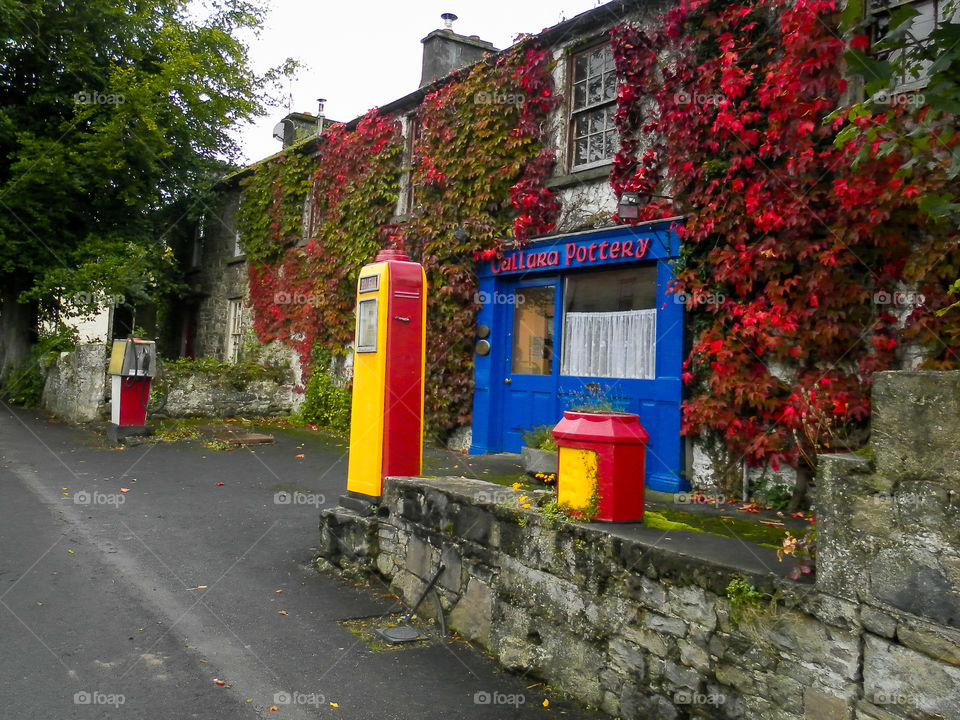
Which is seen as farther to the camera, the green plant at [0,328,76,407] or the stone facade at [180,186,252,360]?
the stone facade at [180,186,252,360]

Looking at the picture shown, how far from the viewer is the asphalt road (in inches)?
153

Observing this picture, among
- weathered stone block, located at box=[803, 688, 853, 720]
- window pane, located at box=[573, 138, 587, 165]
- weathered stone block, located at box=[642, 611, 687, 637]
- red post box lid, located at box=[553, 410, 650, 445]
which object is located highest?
window pane, located at box=[573, 138, 587, 165]

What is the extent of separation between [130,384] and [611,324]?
26.9 feet

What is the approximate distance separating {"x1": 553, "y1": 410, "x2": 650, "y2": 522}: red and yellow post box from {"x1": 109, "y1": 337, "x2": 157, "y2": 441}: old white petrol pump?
33.3 feet

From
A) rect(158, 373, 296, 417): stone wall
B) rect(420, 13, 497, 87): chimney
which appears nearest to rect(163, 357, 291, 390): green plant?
rect(158, 373, 296, 417): stone wall

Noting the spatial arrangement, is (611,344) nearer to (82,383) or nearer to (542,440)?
(542,440)

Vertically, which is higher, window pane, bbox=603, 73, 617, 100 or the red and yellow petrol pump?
window pane, bbox=603, 73, 617, 100

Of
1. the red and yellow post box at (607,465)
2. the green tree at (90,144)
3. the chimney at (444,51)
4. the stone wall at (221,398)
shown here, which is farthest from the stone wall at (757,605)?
the green tree at (90,144)

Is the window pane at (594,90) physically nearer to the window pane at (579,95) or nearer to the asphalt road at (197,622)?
the window pane at (579,95)

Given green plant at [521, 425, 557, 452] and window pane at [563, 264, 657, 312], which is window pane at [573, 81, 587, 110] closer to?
window pane at [563, 264, 657, 312]

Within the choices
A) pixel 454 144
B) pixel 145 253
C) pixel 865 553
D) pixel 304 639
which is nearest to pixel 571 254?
pixel 454 144

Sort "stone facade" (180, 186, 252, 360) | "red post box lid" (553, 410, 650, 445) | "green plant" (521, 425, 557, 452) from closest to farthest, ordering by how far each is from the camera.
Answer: "red post box lid" (553, 410, 650, 445) → "green plant" (521, 425, 557, 452) → "stone facade" (180, 186, 252, 360)

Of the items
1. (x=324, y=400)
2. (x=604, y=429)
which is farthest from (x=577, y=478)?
(x=324, y=400)

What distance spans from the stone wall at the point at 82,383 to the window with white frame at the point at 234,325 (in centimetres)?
384
